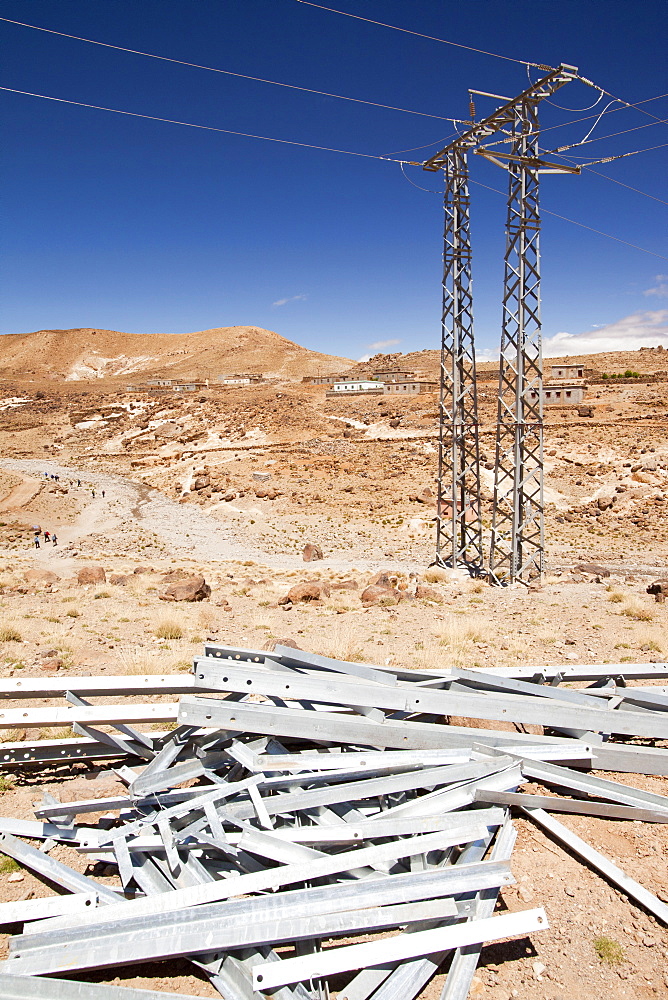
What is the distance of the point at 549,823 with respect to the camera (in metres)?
4.19

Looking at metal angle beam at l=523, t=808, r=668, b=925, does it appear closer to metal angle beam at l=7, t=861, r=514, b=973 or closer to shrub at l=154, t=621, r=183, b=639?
metal angle beam at l=7, t=861, r=514, b=973

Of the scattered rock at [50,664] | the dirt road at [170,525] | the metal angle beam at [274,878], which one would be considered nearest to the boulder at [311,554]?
the dirt road at [170,525]

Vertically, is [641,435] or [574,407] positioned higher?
[574,407]

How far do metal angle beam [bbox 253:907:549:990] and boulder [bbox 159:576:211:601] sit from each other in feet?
32.9

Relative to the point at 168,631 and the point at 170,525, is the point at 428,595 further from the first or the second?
the point at 170,525

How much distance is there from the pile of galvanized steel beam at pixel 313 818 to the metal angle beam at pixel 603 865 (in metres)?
0.01

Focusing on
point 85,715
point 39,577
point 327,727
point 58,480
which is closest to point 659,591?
point 327,727

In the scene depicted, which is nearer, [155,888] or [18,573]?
[155,888]

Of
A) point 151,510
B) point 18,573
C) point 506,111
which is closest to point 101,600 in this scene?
point 18,573

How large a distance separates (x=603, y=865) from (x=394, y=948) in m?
1.64

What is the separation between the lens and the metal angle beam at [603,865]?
3527 millimetres

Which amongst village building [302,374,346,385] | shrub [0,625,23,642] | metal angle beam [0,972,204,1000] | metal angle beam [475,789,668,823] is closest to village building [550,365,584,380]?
village building [302,374,346,385]

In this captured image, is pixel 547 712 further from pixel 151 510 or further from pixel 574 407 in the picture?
pixel 574 407

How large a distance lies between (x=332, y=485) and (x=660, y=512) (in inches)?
651
